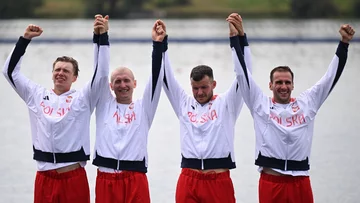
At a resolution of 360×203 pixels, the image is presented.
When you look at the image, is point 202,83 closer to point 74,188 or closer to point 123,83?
point 123,83

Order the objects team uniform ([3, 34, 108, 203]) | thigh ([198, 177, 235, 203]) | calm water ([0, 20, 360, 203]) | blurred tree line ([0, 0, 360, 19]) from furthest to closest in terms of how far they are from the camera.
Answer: blurred tree line ([0, 0, 360, 19])
calm water ([0, 20, 360, 203])
team uniform ([3, 34, 108, 203])
thigh ([198, 177, 235, 203])

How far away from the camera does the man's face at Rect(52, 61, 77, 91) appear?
210 inches

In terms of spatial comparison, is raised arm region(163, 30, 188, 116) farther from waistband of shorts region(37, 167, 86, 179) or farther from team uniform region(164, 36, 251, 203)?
waistband of shorts region(37, 167, 86, 179)

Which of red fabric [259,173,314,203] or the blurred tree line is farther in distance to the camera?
the blurred tree line

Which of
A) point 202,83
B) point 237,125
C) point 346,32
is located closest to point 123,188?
point 202,83

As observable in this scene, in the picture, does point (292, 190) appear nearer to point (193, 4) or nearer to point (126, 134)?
point (126, 134)

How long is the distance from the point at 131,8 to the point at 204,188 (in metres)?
40.8

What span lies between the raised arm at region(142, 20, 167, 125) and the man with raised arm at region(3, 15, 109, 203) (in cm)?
33

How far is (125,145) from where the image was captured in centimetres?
518

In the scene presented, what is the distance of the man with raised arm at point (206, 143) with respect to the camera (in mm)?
5129

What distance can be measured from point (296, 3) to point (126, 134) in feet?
116

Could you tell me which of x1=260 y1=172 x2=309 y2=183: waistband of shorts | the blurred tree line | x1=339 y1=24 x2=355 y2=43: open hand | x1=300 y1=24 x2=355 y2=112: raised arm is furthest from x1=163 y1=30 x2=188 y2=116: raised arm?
the blurred tree line

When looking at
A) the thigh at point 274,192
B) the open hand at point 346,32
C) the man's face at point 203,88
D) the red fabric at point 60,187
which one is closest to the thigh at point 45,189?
the red fabric at point 60,187

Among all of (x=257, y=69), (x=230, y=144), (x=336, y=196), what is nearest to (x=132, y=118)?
(x=230, y=144)
